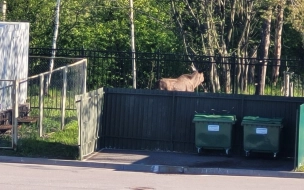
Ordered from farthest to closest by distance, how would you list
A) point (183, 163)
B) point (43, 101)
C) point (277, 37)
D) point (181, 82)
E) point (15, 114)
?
point (277, 37), point (181, 82), point (43, 101), point (15, 114), point (183, 163)

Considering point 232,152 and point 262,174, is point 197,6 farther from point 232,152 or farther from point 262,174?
point 262,174

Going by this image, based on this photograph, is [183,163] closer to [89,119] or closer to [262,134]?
[262,134]

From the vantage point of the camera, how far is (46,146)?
1645 cm

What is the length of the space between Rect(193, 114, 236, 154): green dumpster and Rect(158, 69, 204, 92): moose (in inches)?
162

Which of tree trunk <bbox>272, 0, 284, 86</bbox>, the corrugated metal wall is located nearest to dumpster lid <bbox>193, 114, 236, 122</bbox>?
the corrugated metal wall

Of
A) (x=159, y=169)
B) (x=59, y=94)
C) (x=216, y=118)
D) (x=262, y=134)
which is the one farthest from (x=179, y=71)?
(x=159, y=169)

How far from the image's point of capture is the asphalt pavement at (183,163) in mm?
14977

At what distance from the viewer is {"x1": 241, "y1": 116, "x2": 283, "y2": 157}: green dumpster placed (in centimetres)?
1602

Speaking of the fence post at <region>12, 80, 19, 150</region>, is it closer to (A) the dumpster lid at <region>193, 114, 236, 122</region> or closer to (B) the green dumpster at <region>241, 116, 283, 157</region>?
(A) the dumpster lid at <region>193, 114, 236, 122</region>

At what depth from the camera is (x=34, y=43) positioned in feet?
94.4

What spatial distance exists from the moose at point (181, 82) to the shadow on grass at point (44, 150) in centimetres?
486

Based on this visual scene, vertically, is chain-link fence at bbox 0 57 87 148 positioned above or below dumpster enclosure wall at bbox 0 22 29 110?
below

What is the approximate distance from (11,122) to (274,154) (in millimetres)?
6449

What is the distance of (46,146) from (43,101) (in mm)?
3028
